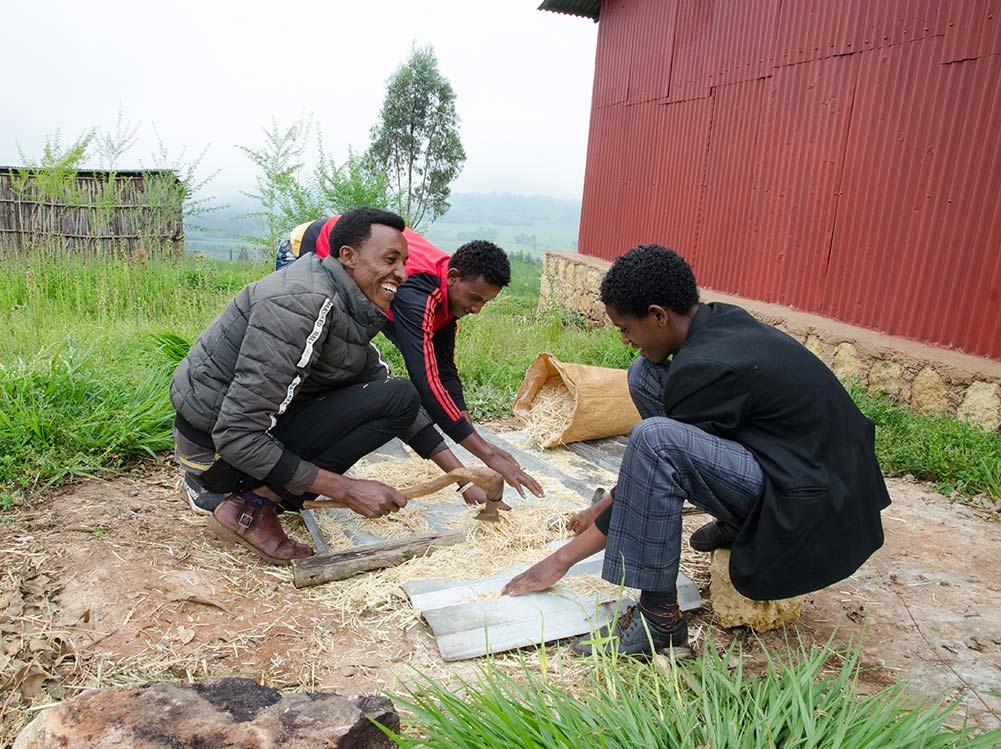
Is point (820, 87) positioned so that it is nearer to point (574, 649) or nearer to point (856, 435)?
point (856, 435)

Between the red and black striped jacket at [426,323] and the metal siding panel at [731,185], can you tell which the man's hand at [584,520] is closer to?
the red and black striped jacket at [426,323]

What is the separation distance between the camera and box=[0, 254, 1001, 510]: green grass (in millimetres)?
3811

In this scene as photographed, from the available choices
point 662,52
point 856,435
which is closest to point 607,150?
point 662,52

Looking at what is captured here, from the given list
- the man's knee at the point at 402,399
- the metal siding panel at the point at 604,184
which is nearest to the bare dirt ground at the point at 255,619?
the man's knee at the point at 402,399

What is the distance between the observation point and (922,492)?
4.20m

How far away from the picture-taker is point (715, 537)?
9.30 feet

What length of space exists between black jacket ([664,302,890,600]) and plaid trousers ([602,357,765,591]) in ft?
0.19

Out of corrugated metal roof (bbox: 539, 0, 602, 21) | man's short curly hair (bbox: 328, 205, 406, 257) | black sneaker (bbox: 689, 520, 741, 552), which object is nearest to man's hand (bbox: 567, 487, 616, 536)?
black sneaker (bbox: 689, 520, 741, 552)

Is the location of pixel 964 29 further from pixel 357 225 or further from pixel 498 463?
pixel 357 225

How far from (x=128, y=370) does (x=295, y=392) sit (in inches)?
91.7

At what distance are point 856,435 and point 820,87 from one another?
16.6ft

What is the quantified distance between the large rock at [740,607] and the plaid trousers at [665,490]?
0.37 metres

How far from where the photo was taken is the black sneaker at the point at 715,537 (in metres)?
2.66

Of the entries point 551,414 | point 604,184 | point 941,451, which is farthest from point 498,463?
point 604,184
